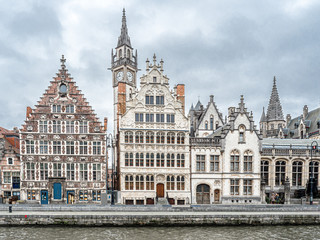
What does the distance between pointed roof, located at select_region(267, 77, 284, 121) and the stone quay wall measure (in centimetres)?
6469

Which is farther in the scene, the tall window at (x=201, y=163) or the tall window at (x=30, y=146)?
the tall window at (x=201, y=163)

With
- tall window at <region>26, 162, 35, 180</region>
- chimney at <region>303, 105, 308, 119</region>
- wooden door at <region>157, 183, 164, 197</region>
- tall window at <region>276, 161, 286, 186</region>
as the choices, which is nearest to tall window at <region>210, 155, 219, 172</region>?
wooden door at <region>157, 183, 164, 197</region>

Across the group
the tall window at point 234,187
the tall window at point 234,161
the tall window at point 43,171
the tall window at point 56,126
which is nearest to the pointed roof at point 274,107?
the tall window at point 234,161

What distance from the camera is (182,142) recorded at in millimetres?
38750

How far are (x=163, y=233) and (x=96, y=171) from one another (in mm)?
15579

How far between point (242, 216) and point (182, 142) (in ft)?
45.4

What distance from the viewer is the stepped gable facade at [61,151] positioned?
120 feet

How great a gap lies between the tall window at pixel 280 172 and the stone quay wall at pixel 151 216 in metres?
11.5

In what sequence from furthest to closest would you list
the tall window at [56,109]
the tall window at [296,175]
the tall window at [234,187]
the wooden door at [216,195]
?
the tall window at [296,175] → the tall window at [234,187] → the wooden door at [216,195] → the tall window at [56,109]

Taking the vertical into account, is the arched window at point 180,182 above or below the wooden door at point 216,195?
above

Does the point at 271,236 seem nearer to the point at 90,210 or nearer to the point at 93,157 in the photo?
the point at 90,210

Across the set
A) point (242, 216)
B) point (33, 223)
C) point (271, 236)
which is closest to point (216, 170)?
point (242, 216)

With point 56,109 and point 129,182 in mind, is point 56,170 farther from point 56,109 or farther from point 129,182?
point 129,182

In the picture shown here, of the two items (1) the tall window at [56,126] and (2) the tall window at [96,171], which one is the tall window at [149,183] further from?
(1) the tall window at [56,126]
